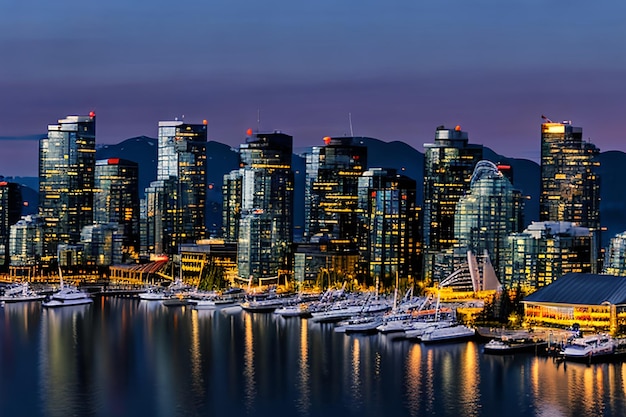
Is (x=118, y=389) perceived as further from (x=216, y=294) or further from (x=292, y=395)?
(x=216, y=294)

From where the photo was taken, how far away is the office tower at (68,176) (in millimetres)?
152375

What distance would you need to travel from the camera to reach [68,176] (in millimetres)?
154375

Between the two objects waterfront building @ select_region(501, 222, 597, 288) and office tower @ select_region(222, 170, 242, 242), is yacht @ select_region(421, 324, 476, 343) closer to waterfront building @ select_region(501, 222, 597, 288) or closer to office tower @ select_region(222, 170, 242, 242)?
waterfront building @ select_region(501, 222, 597, 288)

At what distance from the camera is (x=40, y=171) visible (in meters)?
156

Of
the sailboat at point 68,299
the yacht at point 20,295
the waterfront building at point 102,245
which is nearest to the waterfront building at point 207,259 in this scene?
the waterfront building at point 102,245

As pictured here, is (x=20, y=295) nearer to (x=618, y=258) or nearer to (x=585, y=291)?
(x=618, y=258)

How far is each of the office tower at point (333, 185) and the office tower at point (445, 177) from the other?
9762 mm

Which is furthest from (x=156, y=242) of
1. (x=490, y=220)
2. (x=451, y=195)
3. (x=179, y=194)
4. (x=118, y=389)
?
(x=118, y=389)

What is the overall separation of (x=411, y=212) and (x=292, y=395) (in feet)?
195

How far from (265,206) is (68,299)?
36204 mm

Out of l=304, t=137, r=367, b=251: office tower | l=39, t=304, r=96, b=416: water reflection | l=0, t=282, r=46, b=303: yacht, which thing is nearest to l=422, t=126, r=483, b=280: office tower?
l=304, t=137, r=367, b=251: office tower

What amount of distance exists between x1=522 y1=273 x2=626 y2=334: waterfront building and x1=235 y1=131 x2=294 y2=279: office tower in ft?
138

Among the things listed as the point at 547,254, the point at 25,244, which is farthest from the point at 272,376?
the point at 25,244

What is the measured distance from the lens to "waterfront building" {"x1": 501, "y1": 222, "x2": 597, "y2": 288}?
10300 centimetres
